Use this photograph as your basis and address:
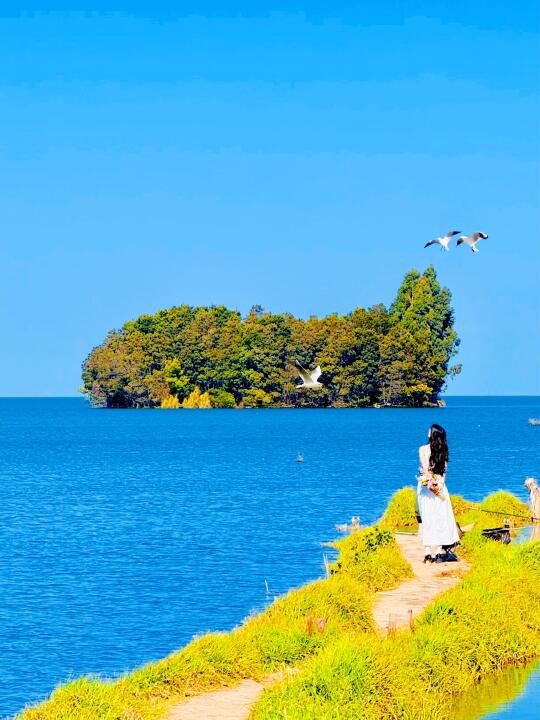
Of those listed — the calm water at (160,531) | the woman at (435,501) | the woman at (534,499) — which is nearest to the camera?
the woman at (435,501)

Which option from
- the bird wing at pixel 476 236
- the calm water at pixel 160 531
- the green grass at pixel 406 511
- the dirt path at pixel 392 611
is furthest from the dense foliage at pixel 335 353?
the dirt path at pixel 392 611

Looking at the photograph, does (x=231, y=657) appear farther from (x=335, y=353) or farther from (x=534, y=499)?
(x=335, y=353)

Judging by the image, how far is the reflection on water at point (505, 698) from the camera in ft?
53.5

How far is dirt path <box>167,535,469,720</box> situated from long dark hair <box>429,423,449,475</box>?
2.33m

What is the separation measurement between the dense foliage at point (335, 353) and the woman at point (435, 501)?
511 ft

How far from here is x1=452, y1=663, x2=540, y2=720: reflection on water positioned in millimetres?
16312

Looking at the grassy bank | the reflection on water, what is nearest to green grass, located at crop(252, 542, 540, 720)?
the grassy bank

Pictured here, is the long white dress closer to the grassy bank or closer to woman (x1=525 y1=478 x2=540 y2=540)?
the grassy bank

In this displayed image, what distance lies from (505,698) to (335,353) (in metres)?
166

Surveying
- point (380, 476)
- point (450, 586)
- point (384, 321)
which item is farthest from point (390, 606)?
point (384, 321)

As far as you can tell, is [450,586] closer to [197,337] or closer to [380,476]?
[380,476]

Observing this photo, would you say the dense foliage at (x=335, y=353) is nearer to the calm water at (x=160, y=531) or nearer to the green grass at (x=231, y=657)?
the calm water at (x=160, y=531)

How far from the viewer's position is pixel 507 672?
59.7 ft

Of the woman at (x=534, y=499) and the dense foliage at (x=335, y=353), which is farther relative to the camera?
the dense foliage at (x=335, y=353)
